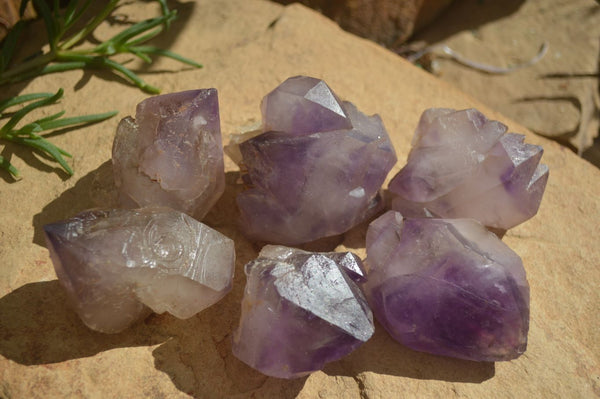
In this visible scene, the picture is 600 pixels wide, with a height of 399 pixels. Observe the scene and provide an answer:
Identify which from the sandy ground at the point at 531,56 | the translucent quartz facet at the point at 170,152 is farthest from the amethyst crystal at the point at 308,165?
the sandy ground at the point at 531,56

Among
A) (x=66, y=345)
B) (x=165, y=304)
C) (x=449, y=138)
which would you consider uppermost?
(x=449, y=138)

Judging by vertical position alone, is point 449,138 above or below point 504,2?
above

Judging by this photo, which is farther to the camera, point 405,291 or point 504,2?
point 504,2

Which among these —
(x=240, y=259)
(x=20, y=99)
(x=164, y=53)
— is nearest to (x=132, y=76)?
(x=164, y=53)

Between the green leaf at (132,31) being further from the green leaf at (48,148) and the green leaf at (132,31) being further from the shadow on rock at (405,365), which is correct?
the shadow on rock at (405,365)

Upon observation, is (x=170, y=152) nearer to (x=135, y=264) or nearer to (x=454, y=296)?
(x=135, y=264)

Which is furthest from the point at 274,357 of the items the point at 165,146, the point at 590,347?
the point at 590,347

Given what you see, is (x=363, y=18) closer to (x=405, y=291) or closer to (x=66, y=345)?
(x=405, y=291)
